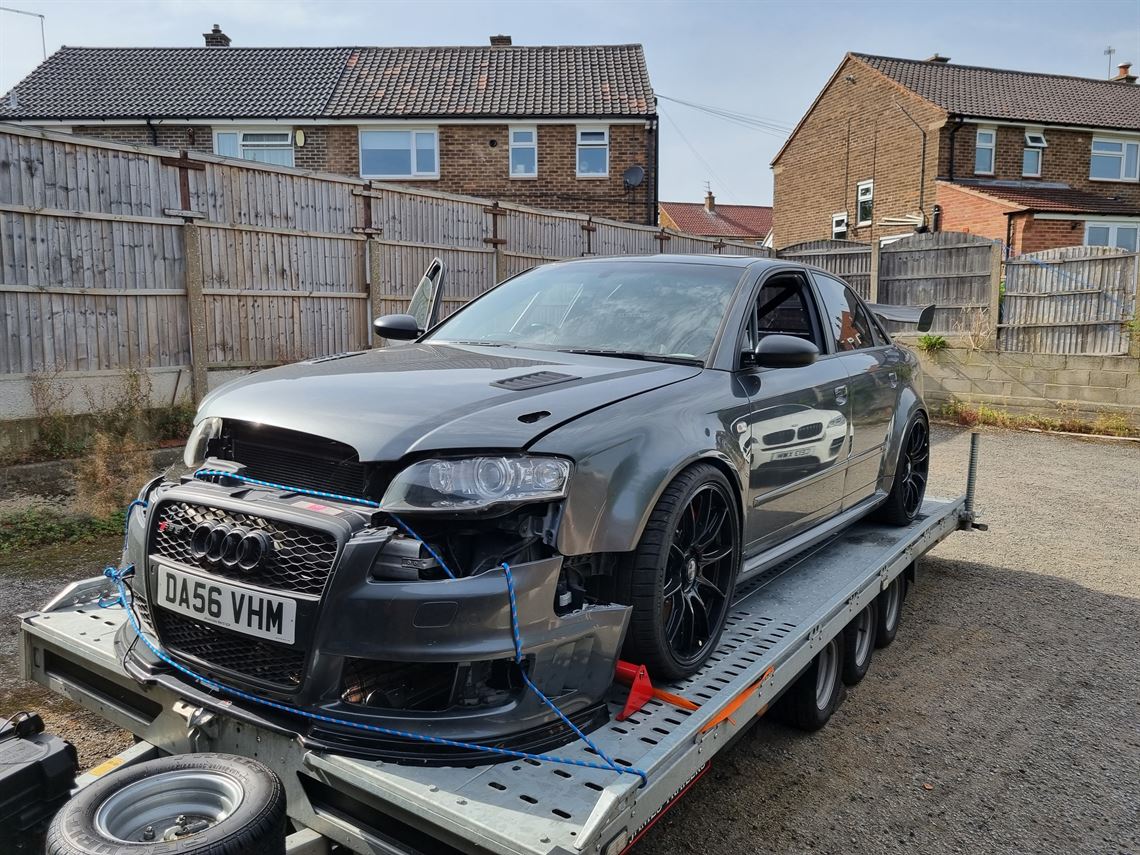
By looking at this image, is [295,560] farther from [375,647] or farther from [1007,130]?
[1007,130]

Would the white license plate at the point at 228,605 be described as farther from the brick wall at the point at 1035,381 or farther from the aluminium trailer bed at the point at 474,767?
the brick wall at the point at 1035,381

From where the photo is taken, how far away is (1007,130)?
25.0m

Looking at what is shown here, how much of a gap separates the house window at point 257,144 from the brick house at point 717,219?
33.5m

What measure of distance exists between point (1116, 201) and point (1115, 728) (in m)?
26.8

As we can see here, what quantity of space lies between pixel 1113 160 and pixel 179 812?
31.2 meters

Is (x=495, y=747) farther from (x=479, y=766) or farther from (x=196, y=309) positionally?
(x=196, y=309)

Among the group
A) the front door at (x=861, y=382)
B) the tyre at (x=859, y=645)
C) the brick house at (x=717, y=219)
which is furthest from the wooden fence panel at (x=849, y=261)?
the brick house at (x=717, y=219)

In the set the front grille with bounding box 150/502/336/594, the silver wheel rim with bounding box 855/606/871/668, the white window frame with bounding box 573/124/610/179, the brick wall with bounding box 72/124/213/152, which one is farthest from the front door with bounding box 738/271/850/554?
the brick wall with bounding box 72/124/213/152

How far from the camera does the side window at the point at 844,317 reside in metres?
4.51

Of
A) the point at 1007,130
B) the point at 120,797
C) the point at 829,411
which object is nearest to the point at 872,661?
the point at 829,411

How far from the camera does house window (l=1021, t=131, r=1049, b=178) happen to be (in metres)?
25.3

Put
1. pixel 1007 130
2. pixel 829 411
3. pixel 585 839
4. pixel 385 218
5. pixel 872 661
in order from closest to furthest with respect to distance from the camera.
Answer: pixel 585 839 → pixel 829 411 → pixel 872 661 → pixel 385 218 → pixel 1007 130

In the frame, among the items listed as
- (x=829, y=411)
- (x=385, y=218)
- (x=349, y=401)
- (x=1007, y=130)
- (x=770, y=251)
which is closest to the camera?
(x=349, y=401)

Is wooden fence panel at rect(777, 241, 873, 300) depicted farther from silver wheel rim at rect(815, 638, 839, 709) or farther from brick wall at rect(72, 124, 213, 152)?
brick wall at rect(72, 124, 213, 152)
